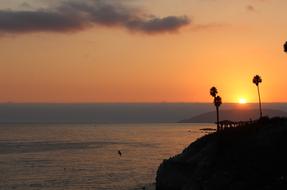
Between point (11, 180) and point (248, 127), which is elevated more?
point (248, 127)

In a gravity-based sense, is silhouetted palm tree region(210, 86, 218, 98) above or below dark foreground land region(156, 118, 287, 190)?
above

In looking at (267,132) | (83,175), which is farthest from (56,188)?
(267,132)

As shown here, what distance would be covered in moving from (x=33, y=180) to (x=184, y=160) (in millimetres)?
→ 34524

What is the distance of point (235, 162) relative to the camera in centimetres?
6612

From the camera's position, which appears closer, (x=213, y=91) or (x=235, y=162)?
(x=235, y=162)

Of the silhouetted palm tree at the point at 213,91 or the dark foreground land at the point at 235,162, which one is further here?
the silhouetted palm tree at the point at 213,91

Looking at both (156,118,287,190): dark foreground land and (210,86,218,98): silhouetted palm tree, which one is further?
(210,86,218,98): silhouetted palm tree

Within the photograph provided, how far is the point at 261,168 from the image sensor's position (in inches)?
2505

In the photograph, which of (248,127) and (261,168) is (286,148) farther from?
(248,127)

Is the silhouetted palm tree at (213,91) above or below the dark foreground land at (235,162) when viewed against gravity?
above

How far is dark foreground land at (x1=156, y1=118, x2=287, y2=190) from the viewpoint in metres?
60.8

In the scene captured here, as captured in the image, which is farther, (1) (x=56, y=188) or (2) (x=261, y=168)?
(1) (x=56, y=188)

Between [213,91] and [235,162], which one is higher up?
[213,91]

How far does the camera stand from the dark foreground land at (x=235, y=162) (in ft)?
199
